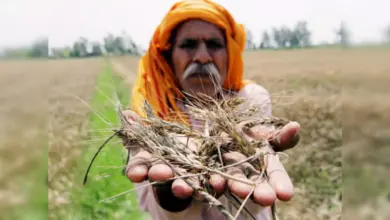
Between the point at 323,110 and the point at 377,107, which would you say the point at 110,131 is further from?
the point at 323,110

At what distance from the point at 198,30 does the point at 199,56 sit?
0.08 meters

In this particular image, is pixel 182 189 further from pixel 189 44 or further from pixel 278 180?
pixel 189 44

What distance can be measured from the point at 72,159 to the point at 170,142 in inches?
79.1

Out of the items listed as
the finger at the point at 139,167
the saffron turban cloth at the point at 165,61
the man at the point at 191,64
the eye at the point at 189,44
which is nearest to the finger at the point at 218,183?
the finger at the point at 139,167

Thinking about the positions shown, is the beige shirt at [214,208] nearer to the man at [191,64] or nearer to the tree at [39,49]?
the man at [191,64]

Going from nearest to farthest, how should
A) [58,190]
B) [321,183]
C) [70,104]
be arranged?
[58,190] < [321,183] < [70,104]

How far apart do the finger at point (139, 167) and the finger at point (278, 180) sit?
8.5 inches

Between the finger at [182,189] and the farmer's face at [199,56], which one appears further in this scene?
the farmer's face at [199,56]

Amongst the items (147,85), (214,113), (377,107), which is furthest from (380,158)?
(147,85)

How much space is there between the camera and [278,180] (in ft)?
2.84

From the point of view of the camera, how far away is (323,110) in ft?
11.2

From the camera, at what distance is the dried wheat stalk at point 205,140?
88 cm

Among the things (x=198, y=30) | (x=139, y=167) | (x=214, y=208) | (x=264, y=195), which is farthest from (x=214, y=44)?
(x=264, y=195)

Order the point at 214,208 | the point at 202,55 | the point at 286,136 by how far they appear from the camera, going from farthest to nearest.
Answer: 1. the point at 202,55
2. the point at 214,208
3. the point at 286,136
